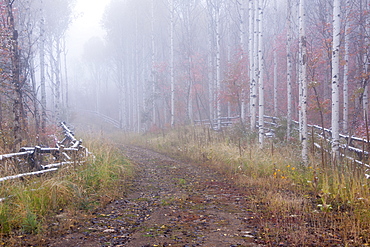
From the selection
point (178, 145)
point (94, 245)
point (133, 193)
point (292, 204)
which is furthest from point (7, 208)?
point (178, 145)

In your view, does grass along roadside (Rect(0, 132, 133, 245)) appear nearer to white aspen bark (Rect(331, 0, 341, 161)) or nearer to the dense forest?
the dense forest

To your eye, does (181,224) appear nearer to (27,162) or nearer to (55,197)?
(55,197)

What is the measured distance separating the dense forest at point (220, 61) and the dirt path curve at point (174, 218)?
359cm

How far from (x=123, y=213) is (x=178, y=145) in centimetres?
1043

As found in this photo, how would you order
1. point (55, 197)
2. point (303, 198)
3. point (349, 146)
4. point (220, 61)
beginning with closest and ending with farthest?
1. point (55, 197)
2. point (303, 198)
3. point (349, 146)
4. point (220, 61)

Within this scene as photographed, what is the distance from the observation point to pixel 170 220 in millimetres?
5172

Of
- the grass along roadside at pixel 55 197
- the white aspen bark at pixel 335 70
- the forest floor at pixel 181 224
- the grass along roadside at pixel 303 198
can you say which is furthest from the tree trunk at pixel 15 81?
the white aspen bark at pixel 335 70

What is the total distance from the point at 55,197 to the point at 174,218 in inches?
91.3

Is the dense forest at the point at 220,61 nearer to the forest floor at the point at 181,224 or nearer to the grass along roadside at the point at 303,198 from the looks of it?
the grass along roadside at the point at 303,198

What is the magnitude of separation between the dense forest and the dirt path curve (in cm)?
359

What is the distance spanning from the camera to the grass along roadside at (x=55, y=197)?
14.9ft

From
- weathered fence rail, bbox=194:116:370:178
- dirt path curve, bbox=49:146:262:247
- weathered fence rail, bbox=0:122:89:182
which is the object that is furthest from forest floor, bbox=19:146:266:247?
weathered fence rail, bbox=194:116:370:178

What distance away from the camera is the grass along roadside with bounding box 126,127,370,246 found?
14.1 ft

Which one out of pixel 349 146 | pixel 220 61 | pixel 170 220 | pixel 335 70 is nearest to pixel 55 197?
pixel 170 220
